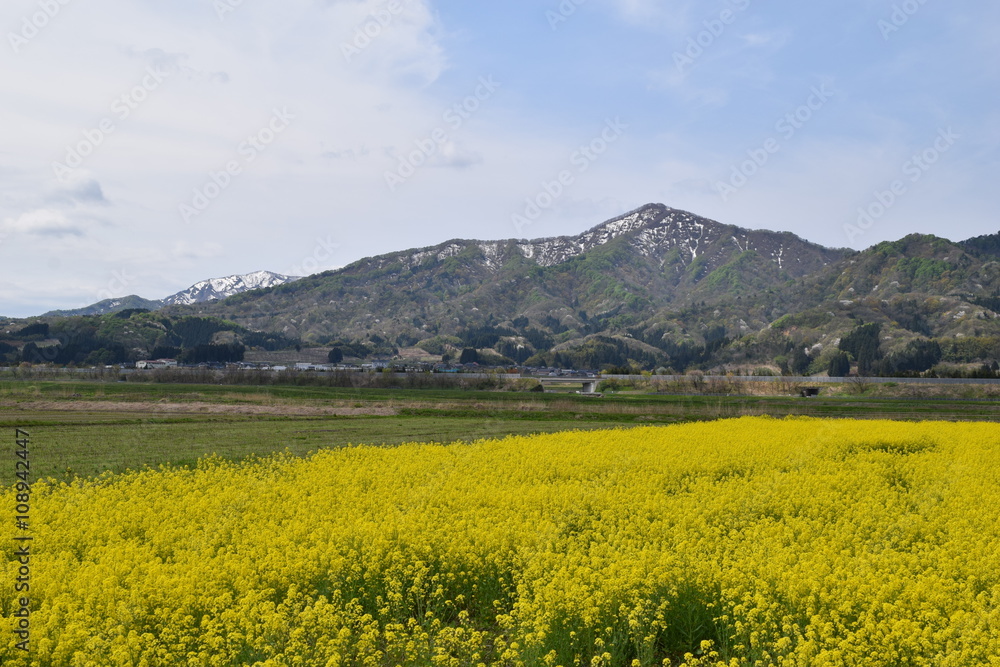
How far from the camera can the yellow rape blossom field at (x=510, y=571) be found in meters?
9.84

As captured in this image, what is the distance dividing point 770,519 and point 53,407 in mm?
74566

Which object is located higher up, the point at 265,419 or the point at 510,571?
the point at 510,571

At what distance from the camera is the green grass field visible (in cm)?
3578

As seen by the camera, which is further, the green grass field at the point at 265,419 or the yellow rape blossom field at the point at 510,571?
the green grass field at the point at 265,419

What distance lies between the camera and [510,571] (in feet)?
43.1

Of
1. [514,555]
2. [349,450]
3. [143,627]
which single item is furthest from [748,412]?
[143,627]

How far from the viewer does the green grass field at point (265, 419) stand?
35781 mm

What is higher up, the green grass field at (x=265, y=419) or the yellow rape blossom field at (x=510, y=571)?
the yellow rape blossom field at (x=510, y=571)

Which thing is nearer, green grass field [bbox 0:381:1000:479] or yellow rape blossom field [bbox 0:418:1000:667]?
yellow rape blossom field [bbox 0:418:1000:667]

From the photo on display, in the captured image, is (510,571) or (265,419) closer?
(510,571)

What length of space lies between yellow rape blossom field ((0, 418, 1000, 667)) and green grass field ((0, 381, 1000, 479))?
43.0 feet

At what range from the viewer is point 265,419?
59.9m

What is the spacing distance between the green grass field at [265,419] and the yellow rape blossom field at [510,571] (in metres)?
13.1

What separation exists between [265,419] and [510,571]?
51600 millimetres
